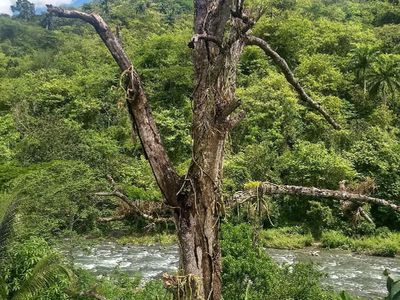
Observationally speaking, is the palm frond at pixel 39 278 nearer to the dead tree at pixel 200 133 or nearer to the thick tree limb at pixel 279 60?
the dead tree at pixel 200 133

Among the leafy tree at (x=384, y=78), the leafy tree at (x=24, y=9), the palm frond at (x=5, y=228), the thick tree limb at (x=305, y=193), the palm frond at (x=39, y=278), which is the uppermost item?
the leafy tree at (x=24, y=9)

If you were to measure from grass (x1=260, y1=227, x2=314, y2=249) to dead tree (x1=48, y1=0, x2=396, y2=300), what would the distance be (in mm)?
21870

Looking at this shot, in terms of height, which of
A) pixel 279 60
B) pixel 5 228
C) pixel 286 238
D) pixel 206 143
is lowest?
pixel 286 238

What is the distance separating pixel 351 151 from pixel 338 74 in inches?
339

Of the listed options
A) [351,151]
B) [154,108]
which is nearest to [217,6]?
[351,151]

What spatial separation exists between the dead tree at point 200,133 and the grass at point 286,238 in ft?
71.8

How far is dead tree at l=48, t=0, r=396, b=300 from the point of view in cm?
289

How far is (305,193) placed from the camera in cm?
314

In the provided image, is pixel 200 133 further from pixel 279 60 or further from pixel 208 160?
pixel 279 60

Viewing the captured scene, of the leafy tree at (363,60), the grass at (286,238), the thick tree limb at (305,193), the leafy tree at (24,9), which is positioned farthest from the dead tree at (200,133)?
the leafy tree at (24,9)

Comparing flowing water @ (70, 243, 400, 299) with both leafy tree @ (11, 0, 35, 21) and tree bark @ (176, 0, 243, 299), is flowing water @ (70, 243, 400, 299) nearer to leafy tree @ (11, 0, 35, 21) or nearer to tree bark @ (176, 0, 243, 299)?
tree bark @ (176, 0, 243, 299)

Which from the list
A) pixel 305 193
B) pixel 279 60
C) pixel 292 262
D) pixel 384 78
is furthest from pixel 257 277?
pixel 384 78

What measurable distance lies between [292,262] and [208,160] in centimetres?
1923

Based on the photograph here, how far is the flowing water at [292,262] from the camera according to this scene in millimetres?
18359
